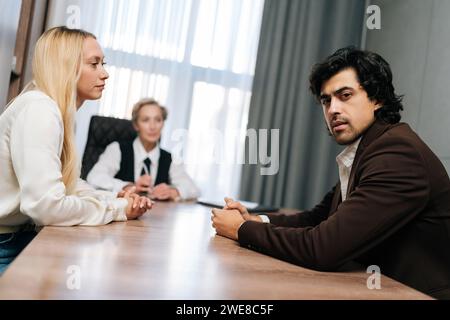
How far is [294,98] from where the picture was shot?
367cm

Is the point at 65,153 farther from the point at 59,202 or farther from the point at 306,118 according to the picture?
the point at 306,118

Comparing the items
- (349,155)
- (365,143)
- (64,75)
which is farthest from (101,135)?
(365,143)

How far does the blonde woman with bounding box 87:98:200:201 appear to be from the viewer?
258cm

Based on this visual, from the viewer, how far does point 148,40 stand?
11.0 ft

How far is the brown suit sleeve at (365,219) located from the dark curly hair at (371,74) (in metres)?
0.32

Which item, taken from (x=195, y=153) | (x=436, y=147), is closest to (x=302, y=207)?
(x=195, y=153)

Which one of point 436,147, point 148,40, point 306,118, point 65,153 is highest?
point 148,40

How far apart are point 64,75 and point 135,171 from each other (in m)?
1.50

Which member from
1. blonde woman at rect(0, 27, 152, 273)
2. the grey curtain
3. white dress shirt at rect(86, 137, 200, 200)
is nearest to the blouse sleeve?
blonde woman at rect(0, 27, 152, 273)

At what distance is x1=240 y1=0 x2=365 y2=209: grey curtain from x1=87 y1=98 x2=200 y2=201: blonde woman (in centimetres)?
94

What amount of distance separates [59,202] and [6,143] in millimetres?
255

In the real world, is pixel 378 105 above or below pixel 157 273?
above

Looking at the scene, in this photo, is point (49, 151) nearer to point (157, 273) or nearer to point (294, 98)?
point (157, 273)

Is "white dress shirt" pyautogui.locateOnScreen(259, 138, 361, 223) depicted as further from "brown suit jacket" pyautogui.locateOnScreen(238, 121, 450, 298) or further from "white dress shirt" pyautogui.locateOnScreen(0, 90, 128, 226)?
"white dress shirt" pyautogui.locateOnScreen(0, 90, 128, 226)
